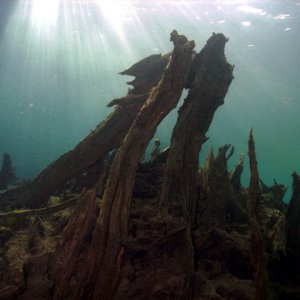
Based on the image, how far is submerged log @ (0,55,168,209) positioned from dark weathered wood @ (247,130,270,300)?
3.43m

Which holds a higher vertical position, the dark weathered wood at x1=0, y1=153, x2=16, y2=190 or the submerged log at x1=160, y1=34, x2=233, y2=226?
the dark weathered wood at x1=0, y1=153, x2=16, y2=190

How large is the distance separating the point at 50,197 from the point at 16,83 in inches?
2067

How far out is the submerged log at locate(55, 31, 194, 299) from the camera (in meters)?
4.16

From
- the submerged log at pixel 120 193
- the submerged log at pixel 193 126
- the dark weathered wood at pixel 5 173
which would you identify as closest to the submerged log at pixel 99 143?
the submerged log at pixel 193 126

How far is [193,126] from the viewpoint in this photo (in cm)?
555

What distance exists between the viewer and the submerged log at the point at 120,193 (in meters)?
4.16

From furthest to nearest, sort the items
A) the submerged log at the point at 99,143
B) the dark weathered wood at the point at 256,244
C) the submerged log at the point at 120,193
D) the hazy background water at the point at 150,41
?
1. the hazy background water at the point at 150,41
2. the submerged log at the point at 99,143
3. the submerged log at the point at 120,193
4. the dark weathered wood at the point at 256,244

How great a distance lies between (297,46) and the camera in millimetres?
22312

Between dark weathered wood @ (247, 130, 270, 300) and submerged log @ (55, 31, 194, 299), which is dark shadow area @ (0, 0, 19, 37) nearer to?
submerged log @ (55, 31, 194, 299)

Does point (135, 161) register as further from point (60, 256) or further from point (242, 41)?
point (242, 41)

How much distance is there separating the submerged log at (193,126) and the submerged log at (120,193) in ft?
1.94

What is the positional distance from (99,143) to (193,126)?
2388mm

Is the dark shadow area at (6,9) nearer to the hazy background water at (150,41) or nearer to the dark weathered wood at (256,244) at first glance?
the hazy background water at (150,41)

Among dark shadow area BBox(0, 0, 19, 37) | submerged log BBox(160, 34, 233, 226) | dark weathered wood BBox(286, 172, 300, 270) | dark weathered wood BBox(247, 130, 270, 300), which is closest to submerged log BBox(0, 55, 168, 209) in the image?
submerged log BBox(160, 34, 233, 226)
